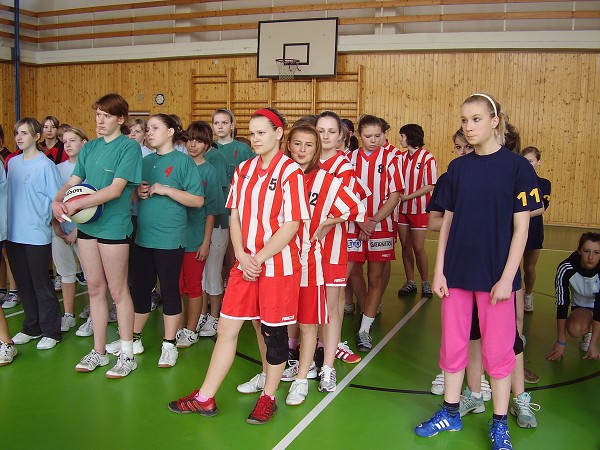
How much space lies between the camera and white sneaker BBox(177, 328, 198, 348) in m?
4.55

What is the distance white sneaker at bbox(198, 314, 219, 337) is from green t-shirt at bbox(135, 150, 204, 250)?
41.3 inches

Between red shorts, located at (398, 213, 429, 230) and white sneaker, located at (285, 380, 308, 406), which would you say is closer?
white sneaker, located at (285, 380, 308, 406)

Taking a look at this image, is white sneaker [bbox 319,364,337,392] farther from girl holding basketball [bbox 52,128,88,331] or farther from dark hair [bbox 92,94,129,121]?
girl holding basketball [bbox 52,128,88,331]

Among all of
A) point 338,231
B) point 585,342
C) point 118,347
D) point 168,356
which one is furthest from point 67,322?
point 585,342

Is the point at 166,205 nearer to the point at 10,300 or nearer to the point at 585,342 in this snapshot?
the point at 10,300

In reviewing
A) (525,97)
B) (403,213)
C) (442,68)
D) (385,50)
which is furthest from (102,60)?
(403,213)

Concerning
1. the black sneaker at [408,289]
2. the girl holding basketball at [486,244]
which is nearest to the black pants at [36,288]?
the girl holding basketball at [486,244]

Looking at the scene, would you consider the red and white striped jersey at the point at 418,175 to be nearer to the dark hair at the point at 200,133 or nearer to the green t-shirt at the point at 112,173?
the dark hair at the point at 200,133

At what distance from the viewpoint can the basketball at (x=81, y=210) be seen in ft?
12.2

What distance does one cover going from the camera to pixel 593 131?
12406mm

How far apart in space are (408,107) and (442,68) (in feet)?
3.72

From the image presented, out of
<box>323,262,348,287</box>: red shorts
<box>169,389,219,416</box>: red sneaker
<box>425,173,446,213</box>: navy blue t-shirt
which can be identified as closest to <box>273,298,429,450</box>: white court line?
<box>169,389,219,416</box>: red sneaker

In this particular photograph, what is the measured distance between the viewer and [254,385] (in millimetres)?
3744

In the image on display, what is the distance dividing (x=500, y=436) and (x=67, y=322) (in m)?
3.61
